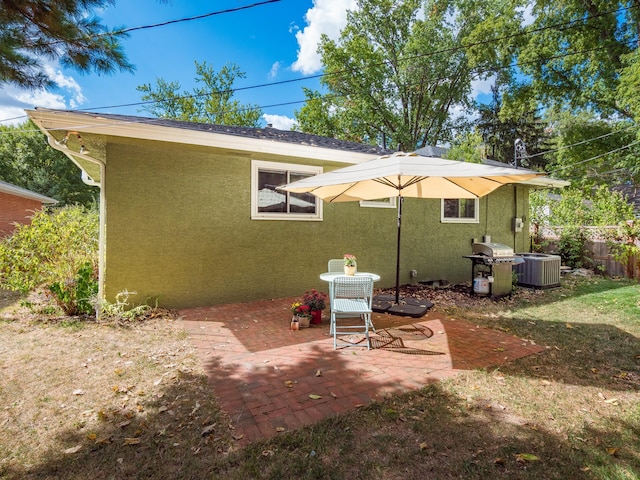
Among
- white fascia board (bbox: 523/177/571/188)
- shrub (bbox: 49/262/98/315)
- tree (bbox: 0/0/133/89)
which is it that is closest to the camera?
tree (bbox: 0/0/133/89)

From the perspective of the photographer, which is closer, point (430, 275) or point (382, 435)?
point (382, 435)

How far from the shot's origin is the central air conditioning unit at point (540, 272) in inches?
331

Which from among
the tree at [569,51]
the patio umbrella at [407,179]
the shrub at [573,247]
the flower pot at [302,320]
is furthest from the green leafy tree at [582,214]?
the flower pot at [302,320]

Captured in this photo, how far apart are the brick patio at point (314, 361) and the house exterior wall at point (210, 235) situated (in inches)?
37.5

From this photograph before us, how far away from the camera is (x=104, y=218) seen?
5840 mm

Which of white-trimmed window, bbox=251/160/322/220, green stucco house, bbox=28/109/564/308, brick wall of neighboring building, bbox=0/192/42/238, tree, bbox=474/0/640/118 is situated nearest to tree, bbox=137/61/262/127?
brick wall of neighboring building, bbox=0/192/42/238

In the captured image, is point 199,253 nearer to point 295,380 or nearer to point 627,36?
point 295,380

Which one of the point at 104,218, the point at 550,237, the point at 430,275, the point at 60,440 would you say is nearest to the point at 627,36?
the point at 550,237

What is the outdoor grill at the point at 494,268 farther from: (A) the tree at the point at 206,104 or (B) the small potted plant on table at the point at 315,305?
(A) the tree at the point at 206,104

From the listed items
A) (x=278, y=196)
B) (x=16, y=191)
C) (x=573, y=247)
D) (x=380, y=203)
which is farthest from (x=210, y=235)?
(x=16, y=191)

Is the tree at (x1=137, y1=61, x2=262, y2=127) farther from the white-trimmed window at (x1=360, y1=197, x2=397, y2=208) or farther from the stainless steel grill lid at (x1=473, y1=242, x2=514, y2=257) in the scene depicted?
the stainless steel grill lid at (x1=473, y1=242, x2=514, y2=257)

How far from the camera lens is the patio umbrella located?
13.1 ft

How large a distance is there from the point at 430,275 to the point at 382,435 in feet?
22.8

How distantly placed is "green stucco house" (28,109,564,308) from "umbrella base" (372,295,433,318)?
2.55 m
